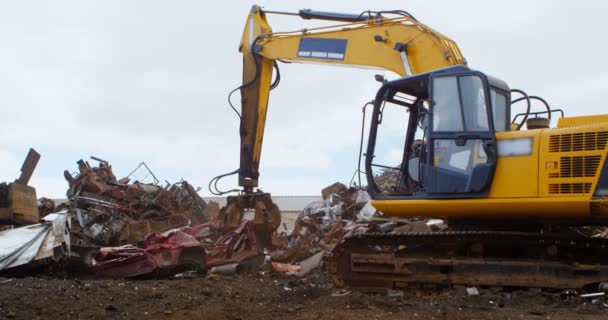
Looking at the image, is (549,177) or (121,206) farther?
(121,206)

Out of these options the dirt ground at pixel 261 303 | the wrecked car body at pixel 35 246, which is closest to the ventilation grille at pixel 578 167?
the dirt ground at pixel 261 303

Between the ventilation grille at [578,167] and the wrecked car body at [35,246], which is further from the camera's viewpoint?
the wrecked car body at [35,246]

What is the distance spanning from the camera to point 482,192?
6598mm

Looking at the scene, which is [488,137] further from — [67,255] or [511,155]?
[67,255]

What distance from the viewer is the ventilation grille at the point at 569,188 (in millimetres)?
6195

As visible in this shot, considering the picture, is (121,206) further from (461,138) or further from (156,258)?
(461,138)

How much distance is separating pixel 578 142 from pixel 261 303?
339 cm

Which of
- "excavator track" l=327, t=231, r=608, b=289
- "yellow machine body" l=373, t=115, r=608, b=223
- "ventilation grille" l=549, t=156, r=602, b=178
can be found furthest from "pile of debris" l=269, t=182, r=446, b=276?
"ventilation grille" l=549, t=156, r=602, b=178

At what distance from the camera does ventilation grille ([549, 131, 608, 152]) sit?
6191 mm

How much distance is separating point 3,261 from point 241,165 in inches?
143

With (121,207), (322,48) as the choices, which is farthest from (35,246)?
(121,207)

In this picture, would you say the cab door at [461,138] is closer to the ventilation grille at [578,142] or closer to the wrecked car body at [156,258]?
the ventilation grille at [578,142]

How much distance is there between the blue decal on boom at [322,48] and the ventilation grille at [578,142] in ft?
13.2

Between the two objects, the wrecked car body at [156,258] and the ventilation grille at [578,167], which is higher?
the ventilation grille at [578,167]
